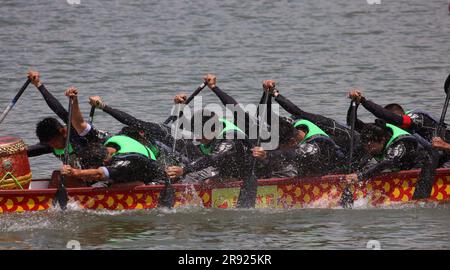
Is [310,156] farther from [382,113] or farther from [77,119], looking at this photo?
[77,119]

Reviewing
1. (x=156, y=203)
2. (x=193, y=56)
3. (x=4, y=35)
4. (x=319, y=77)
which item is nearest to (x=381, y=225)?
(x=156, y=203)

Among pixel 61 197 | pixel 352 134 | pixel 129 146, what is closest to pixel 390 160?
pixel 352 134

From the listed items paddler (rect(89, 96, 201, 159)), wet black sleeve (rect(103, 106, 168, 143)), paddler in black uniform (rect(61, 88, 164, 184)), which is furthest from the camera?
paddler (rect(89, 96, 201, 159))

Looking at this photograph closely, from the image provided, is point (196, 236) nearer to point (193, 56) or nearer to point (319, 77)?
point (319, 77)

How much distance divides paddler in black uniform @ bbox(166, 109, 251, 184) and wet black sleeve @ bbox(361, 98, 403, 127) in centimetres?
192

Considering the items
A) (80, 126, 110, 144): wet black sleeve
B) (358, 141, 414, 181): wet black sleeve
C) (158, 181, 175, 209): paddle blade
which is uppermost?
(80, 126, 110, 144): wet black sleeve

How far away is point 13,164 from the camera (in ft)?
58.0

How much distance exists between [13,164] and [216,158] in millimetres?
3015

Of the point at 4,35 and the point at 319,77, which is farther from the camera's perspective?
the point at 4,35

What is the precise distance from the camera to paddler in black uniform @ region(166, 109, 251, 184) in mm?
18125

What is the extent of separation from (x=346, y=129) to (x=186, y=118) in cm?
260

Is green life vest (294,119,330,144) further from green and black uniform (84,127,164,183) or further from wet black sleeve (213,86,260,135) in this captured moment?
green and black uniform (84,127,164,183)

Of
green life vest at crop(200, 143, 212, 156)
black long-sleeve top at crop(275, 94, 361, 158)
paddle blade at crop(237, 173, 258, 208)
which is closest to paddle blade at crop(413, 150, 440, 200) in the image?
black long-sleeve top at crop(275, 94, 361, 158)

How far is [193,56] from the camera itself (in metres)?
34.2
